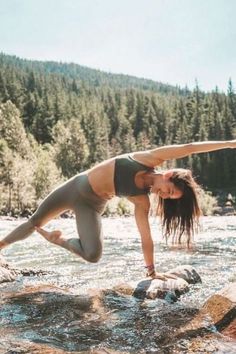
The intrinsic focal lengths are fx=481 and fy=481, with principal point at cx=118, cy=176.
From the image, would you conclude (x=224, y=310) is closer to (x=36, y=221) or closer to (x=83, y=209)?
(x=83, y=209)

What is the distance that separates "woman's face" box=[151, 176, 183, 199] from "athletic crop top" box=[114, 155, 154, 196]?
167 mm

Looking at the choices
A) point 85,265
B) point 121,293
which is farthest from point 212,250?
point 121,293

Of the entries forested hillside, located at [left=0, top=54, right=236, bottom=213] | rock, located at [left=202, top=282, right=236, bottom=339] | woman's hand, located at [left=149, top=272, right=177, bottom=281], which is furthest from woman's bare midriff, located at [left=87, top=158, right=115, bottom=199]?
forested hillside, located at [left=0, top=54, right=236, bottom=213]

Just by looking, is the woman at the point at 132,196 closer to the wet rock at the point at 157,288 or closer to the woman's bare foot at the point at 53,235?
the woman's bare foot at the point at 53,235

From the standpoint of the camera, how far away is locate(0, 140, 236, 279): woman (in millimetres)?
6961

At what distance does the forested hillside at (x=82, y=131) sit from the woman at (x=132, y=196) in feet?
153

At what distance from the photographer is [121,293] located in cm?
870

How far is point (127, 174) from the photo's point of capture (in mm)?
7000

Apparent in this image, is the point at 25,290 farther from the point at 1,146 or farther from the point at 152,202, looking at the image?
the point at 1,146

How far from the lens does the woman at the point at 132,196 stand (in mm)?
6961

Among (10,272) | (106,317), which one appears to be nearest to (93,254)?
(106,317)

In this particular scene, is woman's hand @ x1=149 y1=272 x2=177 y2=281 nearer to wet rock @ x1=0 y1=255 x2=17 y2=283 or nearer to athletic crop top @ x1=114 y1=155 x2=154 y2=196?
athletic crop top @ x1=114 y1=155 x2=154 y2=196

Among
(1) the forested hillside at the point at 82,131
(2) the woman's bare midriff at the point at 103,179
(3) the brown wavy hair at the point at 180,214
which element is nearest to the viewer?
(2) the woman's bare midriff at the point at 103,179

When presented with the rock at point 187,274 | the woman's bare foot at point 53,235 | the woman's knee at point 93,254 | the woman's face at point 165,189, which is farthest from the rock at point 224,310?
the woman's bare foot at point 53,235
